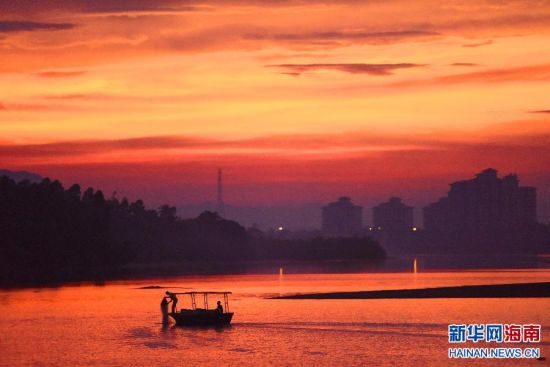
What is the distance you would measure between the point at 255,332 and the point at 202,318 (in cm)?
620

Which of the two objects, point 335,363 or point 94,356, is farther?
point 94,356

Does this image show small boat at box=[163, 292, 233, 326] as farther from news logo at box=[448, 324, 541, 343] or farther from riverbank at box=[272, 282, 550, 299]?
riverbank at box=[272, 282, 550, 299]

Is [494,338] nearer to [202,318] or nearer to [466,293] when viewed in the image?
[202,318]

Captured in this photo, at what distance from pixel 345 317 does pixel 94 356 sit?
26847mm

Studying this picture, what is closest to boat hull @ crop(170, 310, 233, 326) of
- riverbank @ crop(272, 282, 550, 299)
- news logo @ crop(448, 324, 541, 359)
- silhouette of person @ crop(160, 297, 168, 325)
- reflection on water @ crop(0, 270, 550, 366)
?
silhouette of person @ crop(160, 297, 168, 325)

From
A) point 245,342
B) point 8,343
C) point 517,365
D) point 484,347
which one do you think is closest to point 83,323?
point 8,343

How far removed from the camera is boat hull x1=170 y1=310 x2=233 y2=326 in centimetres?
7875

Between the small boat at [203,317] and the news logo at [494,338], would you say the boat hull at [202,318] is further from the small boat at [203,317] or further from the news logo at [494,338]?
the news logo at [494,338]

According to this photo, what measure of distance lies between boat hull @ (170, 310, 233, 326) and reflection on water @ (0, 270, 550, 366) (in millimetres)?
913

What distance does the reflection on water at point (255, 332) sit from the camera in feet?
203

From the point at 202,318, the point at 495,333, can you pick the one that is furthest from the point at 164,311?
the point at 495,333

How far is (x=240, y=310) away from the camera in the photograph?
313 ft

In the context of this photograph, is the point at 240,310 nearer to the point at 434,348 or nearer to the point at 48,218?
the point at 434,348

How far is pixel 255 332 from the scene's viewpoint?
246 feet
